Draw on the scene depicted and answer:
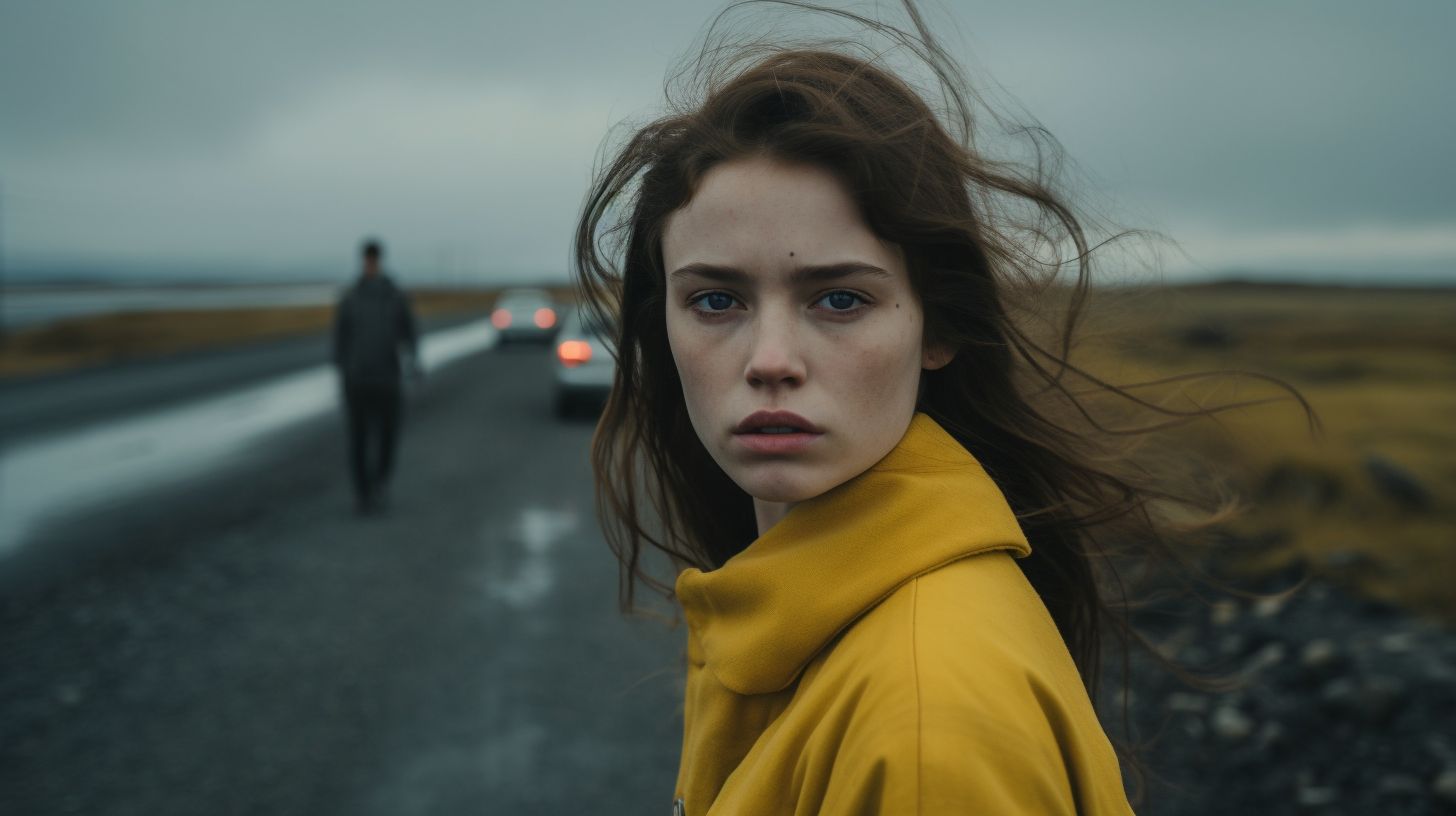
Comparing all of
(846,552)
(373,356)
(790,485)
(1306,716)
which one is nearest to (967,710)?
(846,552)

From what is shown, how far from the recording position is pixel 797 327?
1.33m

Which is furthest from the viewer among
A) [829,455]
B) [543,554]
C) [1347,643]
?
[543,554]

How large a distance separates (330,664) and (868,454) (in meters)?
4.40

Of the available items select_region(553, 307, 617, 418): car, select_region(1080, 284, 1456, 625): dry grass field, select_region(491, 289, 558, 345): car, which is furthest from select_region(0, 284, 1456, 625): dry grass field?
select_region(491, 289, 558, 345): car

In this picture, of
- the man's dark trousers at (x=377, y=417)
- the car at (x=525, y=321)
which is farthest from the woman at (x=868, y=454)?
the car at (x=525, y=321)

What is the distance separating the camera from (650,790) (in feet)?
12.8

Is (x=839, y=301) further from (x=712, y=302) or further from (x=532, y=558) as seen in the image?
(x=532, y=558)

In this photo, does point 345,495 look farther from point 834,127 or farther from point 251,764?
point 834,127

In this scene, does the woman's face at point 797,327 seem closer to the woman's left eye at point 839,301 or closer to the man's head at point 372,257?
the woman's left eye at point 839,301

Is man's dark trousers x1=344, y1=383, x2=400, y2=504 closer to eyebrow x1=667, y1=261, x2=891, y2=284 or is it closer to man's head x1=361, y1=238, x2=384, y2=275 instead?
man's head x1=361, y1=238, x2=384, y2=275

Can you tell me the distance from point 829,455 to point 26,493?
32.2ft

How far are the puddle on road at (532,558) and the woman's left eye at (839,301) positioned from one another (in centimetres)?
506

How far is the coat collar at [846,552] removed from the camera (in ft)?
3.81

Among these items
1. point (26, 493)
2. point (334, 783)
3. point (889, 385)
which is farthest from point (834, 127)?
point (26, 493)
